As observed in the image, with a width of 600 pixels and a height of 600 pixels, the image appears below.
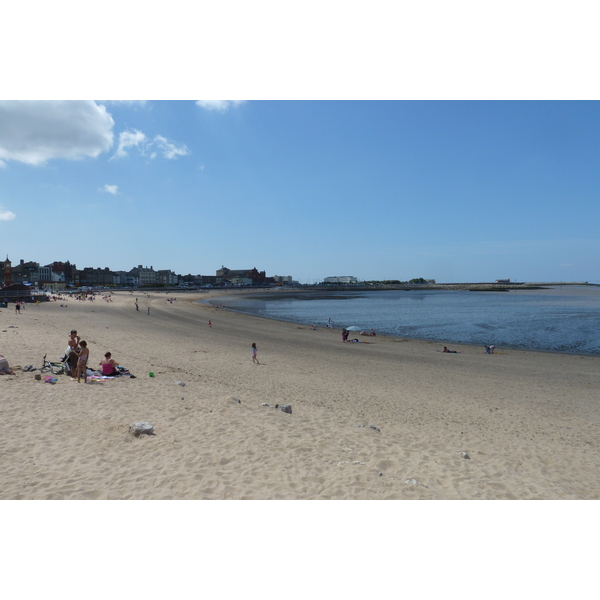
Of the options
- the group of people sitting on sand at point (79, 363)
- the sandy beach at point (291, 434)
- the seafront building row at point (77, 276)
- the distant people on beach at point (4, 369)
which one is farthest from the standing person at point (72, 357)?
the seafront building row at point (77, 276)

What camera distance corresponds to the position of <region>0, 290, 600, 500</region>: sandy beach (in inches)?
214

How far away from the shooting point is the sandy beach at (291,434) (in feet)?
17.8

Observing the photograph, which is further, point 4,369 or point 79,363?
point 79,363

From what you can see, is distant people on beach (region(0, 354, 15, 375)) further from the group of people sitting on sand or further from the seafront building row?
the seafront building row

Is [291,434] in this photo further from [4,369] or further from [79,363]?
[4,369]

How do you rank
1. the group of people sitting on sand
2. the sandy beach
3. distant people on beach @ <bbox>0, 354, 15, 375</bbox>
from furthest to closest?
the group of people sitting on sand
distant people on beach @ <bbox>0, 354, 15, 375</bbox>
the sandy beach

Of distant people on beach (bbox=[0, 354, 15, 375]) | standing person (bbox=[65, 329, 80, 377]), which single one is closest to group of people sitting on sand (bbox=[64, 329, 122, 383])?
standing person (bbox=[65, 329, 80, 377])

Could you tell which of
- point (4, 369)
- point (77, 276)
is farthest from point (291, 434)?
point (77, 276)

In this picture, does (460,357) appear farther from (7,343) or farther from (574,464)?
(7,343)

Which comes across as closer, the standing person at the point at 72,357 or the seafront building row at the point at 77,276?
the standing person at the point at 72,357

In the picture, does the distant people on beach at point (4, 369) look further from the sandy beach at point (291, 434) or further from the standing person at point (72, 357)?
the standing person at point (72, 357)

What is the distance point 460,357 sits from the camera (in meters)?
21.0

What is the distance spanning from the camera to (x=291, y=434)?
747cm

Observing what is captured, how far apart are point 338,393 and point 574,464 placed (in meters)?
6.60
